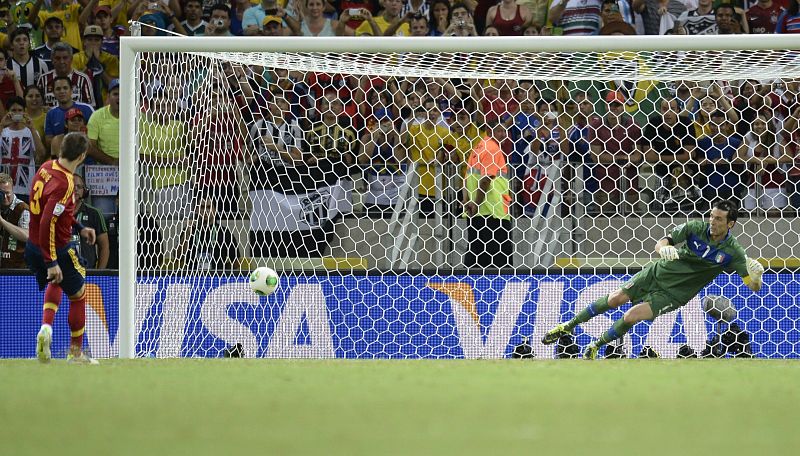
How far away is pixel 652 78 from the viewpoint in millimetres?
8258

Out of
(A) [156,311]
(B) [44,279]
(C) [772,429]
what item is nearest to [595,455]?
(C) [772,429]

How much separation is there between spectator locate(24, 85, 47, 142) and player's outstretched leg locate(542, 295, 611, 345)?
5.61 metres

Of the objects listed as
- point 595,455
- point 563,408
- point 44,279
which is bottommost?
point 44,279

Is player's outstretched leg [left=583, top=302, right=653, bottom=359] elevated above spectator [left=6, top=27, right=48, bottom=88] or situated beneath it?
situated beneath

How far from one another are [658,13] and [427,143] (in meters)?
3.50

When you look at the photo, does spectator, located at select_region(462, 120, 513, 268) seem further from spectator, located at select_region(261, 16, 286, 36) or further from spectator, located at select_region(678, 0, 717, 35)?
spectator, located at select_region(678, 0, 717, 35)

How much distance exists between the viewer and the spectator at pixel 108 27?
11.6 meters

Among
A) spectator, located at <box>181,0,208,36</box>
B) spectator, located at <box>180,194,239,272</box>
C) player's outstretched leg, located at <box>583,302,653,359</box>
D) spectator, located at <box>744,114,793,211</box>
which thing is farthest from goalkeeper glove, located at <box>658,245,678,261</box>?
spectator, located at <box>181,0,208,36</box>

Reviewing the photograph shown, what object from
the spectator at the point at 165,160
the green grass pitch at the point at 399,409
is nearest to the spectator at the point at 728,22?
the spectator at the point at 165,160

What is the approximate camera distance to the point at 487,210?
8805 millimetres

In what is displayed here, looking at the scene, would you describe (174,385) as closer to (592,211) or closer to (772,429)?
(772,429)

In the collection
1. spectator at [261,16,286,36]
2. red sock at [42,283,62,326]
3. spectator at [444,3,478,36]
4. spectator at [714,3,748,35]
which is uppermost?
spectator at [714,3,748,35]

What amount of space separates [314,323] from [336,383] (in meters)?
4.14

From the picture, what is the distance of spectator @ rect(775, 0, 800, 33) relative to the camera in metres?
11.0
